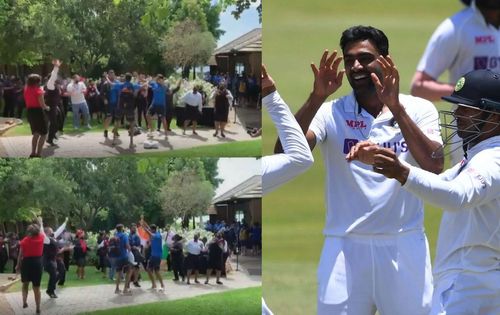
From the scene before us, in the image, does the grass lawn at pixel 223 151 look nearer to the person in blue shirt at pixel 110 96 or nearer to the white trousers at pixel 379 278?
the person in blue shirt at pixel 110 96

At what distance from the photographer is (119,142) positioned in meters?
4.34

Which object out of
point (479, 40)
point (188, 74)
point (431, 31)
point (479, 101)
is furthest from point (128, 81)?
point (431, 31)

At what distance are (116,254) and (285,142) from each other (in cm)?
82

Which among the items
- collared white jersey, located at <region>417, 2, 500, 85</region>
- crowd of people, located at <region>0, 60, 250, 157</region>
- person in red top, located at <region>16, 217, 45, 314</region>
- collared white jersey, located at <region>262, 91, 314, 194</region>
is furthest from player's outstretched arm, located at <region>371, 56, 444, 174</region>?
collared white jersey, located at <region>417, 2, 500, 85</region>

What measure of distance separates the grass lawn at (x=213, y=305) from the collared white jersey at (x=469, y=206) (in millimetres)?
995

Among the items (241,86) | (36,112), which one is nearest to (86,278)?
(36,112)

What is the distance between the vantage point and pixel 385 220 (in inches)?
159

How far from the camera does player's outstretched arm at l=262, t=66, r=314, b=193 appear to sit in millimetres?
4027

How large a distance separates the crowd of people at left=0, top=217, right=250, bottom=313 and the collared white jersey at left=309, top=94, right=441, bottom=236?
1.60 ft

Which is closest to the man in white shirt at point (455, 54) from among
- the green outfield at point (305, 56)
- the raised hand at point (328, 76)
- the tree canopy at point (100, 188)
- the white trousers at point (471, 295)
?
the green outfield at point (305, 56)

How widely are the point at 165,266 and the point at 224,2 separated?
Result: 102 centimetres

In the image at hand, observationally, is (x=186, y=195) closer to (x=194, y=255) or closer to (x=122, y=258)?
(x=194, y=255)

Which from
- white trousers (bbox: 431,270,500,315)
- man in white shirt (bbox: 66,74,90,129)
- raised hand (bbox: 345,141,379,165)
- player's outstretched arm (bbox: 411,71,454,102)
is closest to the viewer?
raised hand (bbox: 345,141,379,165)

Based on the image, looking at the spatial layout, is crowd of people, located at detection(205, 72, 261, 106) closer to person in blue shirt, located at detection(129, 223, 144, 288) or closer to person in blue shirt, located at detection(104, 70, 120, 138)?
person in blue shirt, located at detection(104, 70, 120, 138)
